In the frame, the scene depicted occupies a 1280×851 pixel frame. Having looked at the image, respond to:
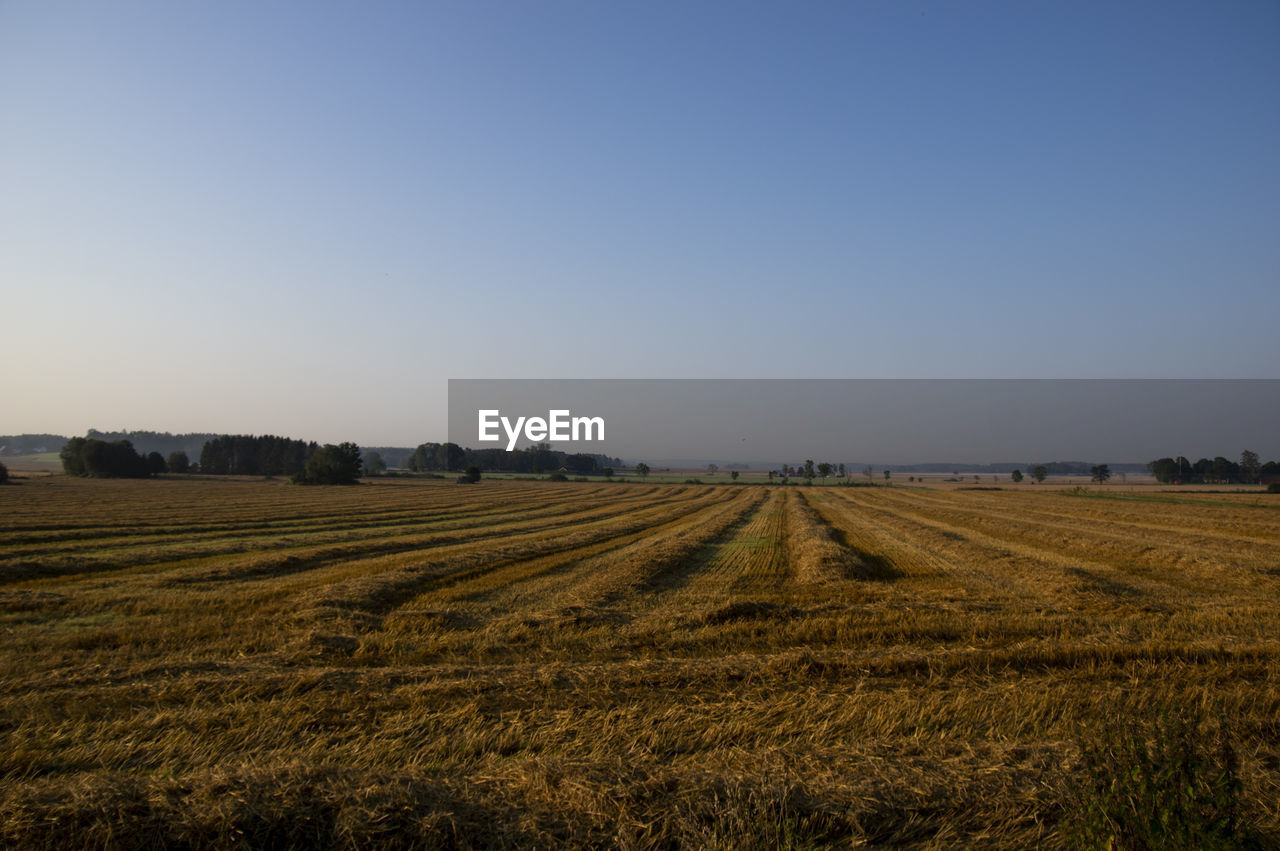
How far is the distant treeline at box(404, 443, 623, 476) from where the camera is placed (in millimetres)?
171250

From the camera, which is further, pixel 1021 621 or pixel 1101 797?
pixel 1021 621

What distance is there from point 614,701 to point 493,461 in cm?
17651

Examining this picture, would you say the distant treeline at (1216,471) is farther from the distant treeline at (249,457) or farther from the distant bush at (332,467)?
the distant treeline at (249,457)

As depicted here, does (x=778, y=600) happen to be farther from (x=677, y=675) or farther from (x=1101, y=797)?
(x=1101, y=797)

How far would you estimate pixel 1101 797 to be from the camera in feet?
13.5

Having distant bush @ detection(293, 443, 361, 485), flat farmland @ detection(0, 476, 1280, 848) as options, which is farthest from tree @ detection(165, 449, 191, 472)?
flat farmland @ detection(0, 476, 1280, 848)

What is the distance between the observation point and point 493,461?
179 metres

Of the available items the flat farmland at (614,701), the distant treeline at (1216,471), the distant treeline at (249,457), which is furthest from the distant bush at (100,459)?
the distant treeline at (1216,471)

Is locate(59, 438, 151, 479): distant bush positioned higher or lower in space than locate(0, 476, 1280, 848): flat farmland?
higher

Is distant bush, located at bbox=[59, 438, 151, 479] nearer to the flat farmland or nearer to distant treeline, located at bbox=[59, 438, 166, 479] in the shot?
distant treeline, located at bbox=[59, 438, 166, 479]

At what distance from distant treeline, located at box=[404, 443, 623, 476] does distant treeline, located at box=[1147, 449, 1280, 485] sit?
12201 centimetres

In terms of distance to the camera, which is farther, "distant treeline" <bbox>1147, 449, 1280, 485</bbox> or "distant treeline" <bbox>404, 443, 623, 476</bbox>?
"distant treeline" <bbox>404, 443, 623, 476</bbox>

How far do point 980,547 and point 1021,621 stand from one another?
13.0 m

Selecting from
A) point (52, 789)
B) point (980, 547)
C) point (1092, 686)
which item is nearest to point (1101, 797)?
point (1092, 686)
